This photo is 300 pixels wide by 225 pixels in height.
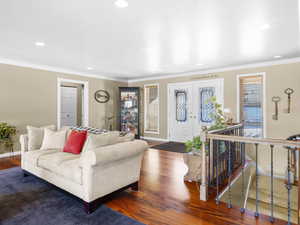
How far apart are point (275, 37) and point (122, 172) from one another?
130 inches

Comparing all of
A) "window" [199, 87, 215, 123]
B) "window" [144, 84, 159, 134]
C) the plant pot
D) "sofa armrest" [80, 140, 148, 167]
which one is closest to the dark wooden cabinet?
"window" [144, 84, 159, 134]

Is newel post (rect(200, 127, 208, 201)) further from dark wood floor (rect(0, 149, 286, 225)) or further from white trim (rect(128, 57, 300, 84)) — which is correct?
white trim (rect(128, 57, 300, 84))

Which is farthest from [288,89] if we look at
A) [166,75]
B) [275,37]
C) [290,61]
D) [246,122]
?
[166,75]

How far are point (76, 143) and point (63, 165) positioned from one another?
636 millimetres

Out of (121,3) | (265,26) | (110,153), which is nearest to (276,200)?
(265,26)

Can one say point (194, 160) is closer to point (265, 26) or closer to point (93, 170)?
point (93, 170)

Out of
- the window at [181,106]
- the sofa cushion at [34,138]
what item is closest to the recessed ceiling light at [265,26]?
the window at [181,106]

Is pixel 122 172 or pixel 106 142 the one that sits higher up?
pixel 106 142

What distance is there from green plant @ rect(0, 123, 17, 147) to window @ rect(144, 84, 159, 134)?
4254mm

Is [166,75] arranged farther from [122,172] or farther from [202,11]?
[122,172]

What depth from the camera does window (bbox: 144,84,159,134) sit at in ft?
22.7

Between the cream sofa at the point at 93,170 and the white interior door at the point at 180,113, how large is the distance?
3.79 metres

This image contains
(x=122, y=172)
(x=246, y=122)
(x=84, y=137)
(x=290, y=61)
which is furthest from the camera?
(x=246, y=122)

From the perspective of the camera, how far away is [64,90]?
6719 millimetres
